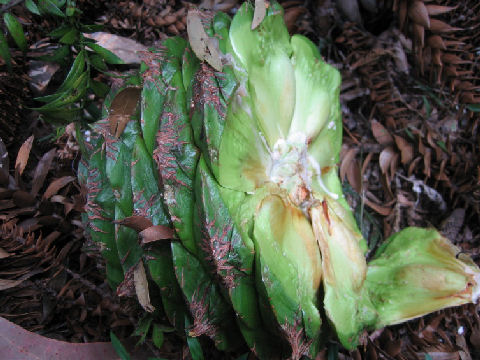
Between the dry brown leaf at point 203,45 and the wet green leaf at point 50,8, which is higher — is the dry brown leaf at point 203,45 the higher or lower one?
the lower one

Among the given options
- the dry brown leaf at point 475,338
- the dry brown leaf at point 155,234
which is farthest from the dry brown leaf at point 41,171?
the dry brown leaf at point 475,338

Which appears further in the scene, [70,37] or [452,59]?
[452,59]

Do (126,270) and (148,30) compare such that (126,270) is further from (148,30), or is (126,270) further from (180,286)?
(148,30)

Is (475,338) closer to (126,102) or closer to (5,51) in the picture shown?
(126,102)

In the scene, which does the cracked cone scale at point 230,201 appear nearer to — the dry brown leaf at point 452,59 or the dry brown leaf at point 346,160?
the dry brown leaf at point 346,160

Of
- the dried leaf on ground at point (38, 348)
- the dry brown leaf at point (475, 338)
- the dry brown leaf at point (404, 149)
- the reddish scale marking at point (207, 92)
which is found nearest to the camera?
the reddish scale marking at point (207, 92)

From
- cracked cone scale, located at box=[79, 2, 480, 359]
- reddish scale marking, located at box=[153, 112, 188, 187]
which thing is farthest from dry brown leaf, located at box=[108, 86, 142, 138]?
reddish scale marking, located at box=[153, 112, 188, 187]

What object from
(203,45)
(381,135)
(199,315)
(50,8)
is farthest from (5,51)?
(381,135)
